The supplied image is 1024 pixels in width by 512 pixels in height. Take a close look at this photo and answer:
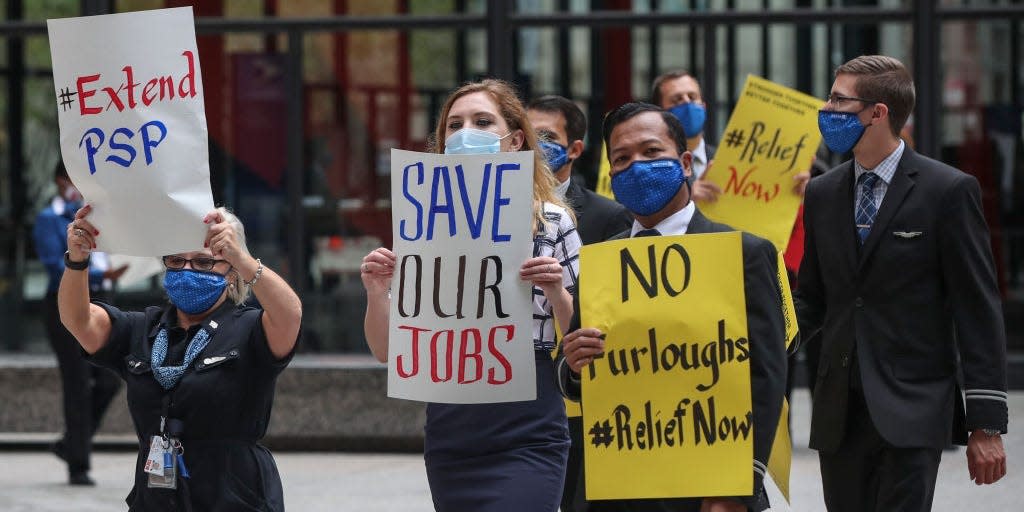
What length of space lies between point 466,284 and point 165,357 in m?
1.12

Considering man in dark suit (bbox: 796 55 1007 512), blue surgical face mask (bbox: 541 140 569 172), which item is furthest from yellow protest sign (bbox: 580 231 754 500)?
blue surgical face mask (bbox: 541 140 569 172)

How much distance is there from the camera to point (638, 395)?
13.0 feet

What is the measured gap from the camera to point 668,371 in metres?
3.93

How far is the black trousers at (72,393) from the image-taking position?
935 centimetres

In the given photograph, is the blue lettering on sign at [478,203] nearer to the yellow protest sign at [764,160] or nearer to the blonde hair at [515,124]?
the blonde hair at [515,124]

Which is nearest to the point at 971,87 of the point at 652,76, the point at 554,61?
the point at 652,76

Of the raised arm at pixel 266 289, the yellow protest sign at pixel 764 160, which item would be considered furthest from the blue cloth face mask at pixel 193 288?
the yellow protest sign at pixel 764 160

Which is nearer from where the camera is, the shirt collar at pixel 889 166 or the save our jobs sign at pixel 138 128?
the save our jobs sign at pixel 138 128

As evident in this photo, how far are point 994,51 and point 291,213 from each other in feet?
16.9

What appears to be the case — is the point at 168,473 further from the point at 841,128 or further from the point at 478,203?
the point at 841,128

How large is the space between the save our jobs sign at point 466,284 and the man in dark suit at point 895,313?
1.15 metres

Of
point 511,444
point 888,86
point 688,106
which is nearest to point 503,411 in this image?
point 511,444

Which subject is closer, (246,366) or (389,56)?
(246,366)

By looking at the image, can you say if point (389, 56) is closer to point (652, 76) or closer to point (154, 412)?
point (652, 76)
